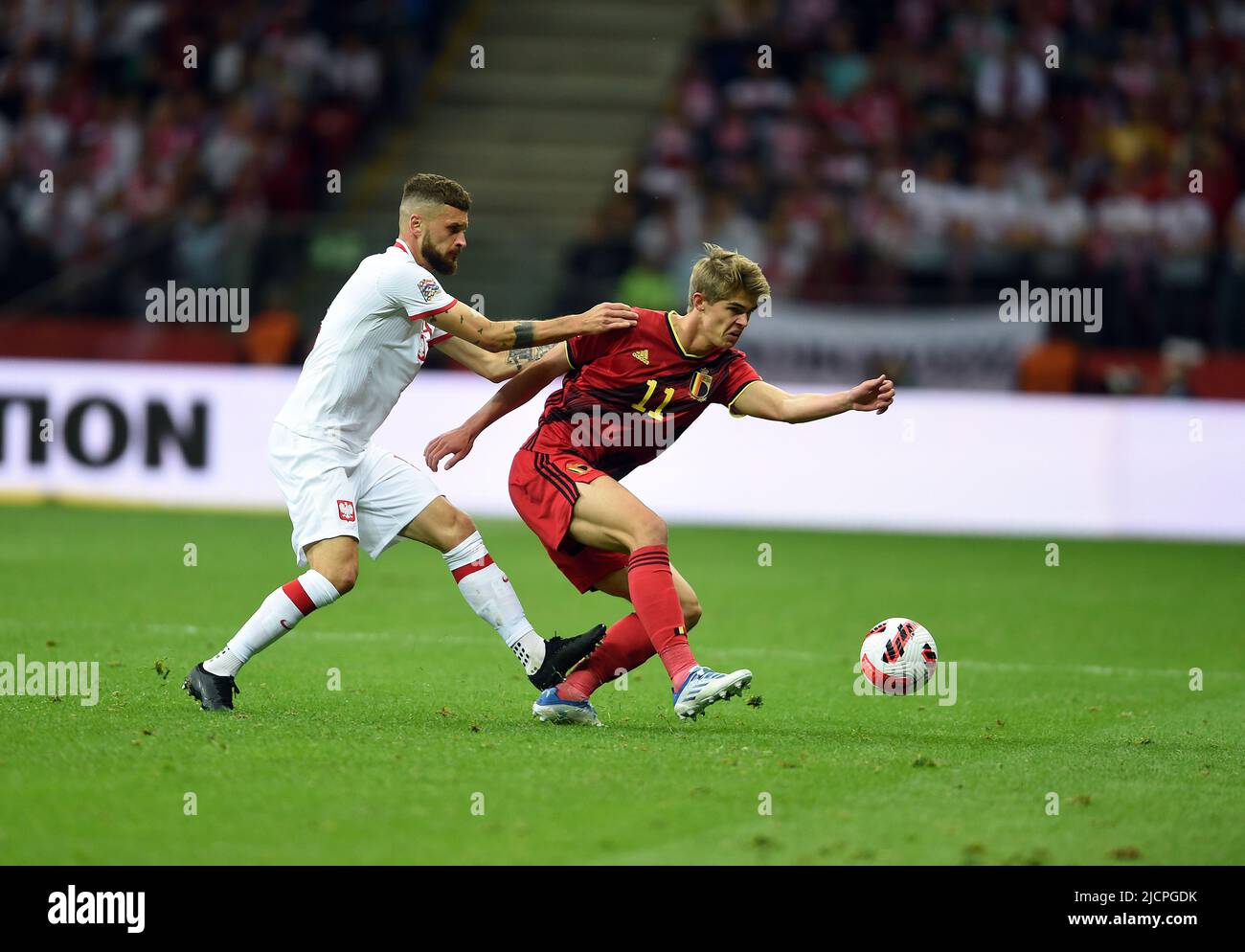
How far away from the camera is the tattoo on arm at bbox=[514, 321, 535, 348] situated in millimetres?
7238

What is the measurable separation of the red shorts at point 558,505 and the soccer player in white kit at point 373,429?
26 centimetres

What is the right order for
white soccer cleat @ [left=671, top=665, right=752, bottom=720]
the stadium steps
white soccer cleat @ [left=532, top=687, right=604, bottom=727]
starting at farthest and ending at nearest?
the stadium steps
white soccer cleat @ [left=532, top=687, right=604, bottom=727]
white soccer cleat @ [left=671, top=665, right=752, bottom=720]

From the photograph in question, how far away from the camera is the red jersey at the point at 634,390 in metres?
7.39

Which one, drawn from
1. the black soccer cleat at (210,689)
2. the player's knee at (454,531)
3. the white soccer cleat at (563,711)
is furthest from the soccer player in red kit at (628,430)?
the black soccer cleat at (210,689)

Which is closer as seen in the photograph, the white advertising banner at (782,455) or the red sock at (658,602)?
the red sock at (658,602)

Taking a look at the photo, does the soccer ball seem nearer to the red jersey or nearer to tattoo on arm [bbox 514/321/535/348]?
the red jersey

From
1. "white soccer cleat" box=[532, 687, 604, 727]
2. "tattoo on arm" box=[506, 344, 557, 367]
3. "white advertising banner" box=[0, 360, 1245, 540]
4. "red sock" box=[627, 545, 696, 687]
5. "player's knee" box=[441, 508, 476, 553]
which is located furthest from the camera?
"white advertising banner" box=[0, 360, 1245, 540]

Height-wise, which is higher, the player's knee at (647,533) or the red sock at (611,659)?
the player's knee at (647,533)

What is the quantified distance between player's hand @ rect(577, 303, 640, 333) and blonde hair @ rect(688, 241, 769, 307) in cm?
33

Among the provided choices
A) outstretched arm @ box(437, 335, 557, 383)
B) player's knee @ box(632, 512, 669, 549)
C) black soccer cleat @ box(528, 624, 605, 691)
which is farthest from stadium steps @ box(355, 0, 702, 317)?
player's knee @ box(632, 512, 669, 549)

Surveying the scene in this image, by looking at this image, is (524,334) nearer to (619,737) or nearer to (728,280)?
(728,280)

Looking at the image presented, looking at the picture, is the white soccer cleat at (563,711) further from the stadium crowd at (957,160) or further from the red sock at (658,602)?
the stadium crowd at (957,160)

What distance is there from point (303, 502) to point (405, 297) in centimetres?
96
